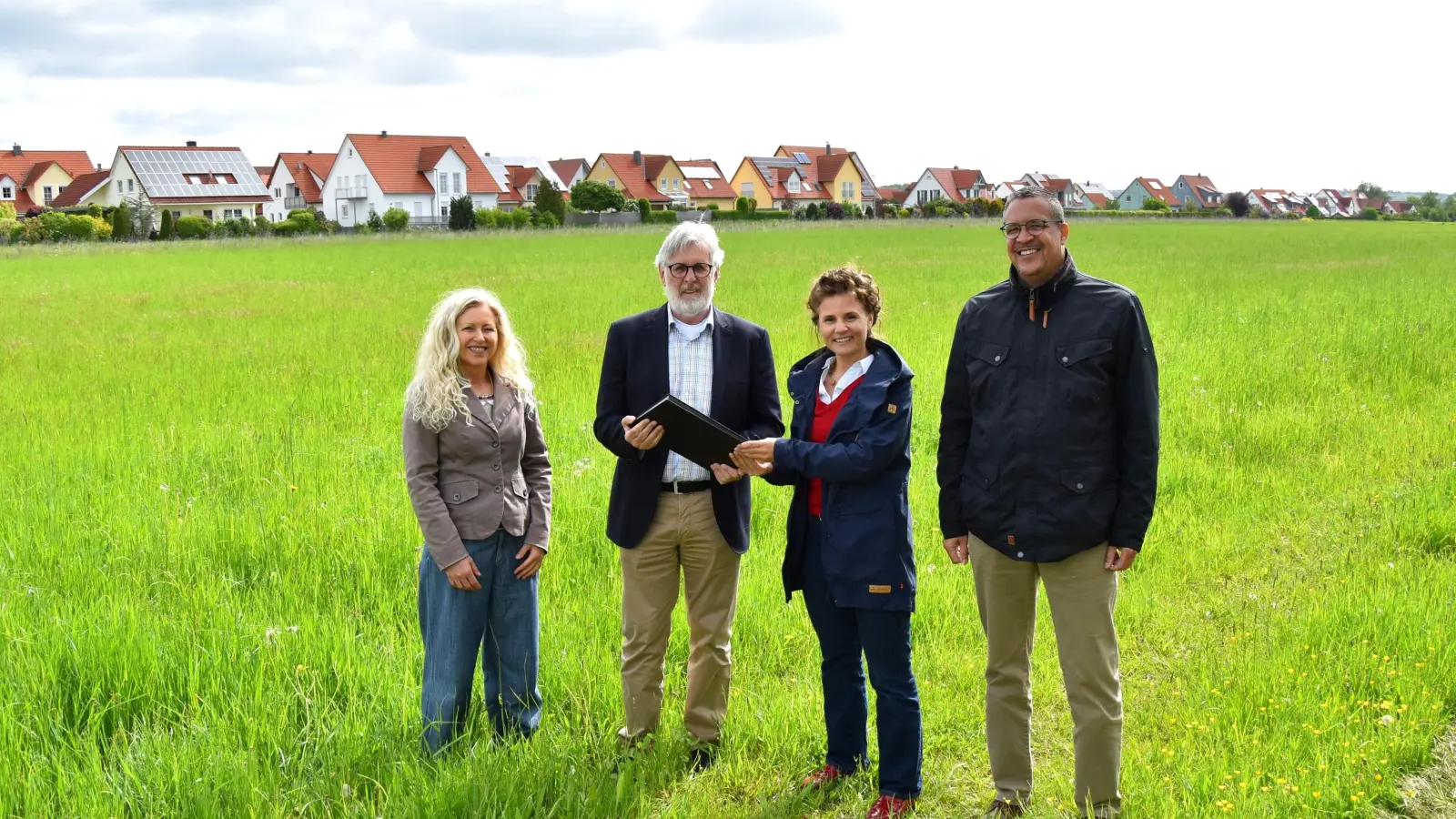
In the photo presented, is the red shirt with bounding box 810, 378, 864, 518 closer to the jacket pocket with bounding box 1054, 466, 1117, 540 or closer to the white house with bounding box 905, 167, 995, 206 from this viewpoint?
the jacket pocket with bounding box 1054, 466, 1117, 540

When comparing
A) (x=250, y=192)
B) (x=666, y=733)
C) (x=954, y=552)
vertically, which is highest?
(x=250, y=192)

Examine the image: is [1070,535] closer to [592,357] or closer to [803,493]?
[803,493]

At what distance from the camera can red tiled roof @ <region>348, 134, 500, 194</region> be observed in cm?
7888

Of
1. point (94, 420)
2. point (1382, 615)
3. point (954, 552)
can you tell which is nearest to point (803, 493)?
point (954, 552)

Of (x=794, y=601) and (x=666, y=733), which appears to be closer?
(x=666, y=733)

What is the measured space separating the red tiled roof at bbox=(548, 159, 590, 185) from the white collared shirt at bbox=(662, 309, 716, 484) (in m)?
102

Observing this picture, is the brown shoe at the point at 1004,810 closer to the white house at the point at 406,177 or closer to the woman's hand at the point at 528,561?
the woman's hand at the point at 528,561

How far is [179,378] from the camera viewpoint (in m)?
12.1

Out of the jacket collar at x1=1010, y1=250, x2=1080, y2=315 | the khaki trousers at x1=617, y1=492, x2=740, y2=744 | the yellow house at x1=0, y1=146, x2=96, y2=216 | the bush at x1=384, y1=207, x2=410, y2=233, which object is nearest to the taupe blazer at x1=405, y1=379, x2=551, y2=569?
the khaki trousers at x1=617, y1=492, x2=740, y2=744

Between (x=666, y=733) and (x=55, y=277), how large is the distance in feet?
97.0

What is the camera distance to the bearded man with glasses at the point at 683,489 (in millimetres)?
4125

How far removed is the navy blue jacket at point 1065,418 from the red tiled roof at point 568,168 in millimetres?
102988

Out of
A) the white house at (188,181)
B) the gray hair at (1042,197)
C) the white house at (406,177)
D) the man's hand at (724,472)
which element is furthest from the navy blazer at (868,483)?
the white house at (188,181)

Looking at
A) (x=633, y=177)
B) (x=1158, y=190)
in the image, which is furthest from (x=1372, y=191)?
(x=633, y=177)
